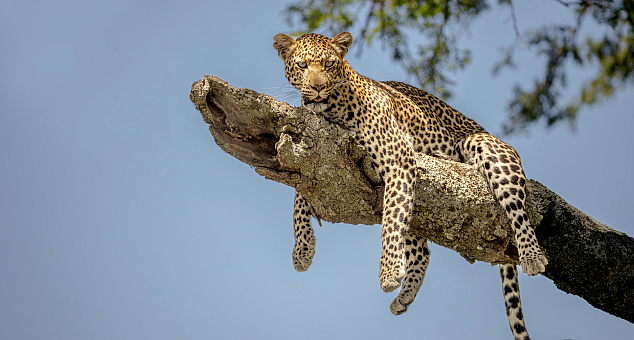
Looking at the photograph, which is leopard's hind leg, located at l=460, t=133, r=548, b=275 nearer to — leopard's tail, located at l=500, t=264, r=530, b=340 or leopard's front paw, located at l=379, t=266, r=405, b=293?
leopard's tail, located at l=500, t=264, r=530, b=340

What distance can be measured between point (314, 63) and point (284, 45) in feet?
1.71

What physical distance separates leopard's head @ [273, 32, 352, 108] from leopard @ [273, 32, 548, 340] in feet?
0.03

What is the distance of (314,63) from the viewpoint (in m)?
7.86

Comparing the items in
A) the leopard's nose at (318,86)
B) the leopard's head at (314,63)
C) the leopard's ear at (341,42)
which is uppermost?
the leopard's ear at (341,42)

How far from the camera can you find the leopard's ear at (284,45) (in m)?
8.10

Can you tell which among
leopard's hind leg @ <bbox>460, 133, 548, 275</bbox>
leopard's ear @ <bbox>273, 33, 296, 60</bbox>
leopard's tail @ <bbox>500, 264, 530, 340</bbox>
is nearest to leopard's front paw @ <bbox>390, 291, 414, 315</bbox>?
leopard's tail @ <bbox>500, 264, 530, 340</bbox>

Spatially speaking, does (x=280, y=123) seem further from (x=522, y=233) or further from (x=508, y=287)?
(x=508, y=287)

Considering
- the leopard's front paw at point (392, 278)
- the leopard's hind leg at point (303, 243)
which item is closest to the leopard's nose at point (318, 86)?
the leopard's hind leg at point (303, 243)

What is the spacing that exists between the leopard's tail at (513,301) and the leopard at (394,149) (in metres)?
0.01

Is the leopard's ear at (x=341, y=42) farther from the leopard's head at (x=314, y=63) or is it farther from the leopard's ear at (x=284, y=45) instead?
the leopard's ear at (x=284, y=45)

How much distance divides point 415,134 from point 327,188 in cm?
197

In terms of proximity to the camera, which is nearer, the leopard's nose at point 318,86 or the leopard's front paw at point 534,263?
the leopard's front paw at point 534,263

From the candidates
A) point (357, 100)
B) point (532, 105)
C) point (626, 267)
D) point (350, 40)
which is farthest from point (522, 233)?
point (532, 105)

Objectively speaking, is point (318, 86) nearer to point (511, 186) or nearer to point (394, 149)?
point (394, 149)
